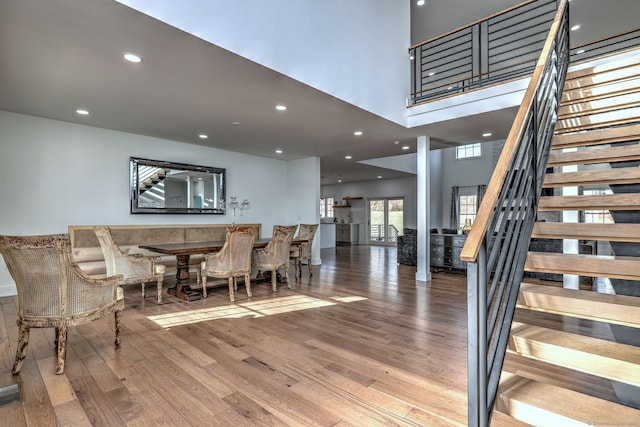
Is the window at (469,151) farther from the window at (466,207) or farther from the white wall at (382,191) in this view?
the white wall at (382,191)

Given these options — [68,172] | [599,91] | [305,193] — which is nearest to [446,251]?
[305,193]

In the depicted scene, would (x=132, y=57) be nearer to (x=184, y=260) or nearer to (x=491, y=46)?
(x=184, y=260)

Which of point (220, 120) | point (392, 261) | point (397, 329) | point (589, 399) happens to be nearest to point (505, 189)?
point (589, 399)

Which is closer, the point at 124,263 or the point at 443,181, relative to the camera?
the point at 124,263

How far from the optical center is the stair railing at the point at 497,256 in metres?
1.22

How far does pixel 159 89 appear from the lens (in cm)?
366

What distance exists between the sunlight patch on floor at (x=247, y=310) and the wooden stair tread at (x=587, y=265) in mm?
2576

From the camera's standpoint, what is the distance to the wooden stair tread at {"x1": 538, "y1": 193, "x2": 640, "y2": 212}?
2018mm

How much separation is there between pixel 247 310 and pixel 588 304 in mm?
3192

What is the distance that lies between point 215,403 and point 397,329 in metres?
1.84

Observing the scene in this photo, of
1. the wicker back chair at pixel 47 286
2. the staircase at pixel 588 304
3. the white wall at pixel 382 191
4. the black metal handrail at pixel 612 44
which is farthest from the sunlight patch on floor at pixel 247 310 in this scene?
the white wall at pixel 382 191

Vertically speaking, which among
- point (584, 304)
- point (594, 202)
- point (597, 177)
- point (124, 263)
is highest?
point (597, 177)

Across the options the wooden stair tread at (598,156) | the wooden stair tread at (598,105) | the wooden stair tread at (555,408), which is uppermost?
the wooden stair tread at (598,105)

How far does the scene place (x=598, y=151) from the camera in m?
2.40
